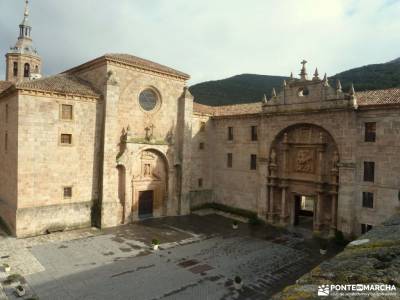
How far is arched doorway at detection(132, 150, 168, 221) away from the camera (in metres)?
26.0

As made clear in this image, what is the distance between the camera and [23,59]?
160 ft

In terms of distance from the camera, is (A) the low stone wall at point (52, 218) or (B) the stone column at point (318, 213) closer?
(A) the low stone wall at point (52, 218)

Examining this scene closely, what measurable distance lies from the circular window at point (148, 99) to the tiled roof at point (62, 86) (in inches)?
153

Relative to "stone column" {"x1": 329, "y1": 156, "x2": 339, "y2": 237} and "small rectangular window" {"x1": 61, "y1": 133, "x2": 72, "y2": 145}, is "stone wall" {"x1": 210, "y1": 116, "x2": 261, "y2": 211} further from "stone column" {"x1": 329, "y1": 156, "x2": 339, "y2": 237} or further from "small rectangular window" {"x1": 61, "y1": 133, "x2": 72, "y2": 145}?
"small rectangular window" {"x1": 61, "y1": 133, "x2": 72, "y2": 145}

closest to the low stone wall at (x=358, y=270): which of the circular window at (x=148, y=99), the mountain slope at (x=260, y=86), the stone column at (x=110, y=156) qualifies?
the stone column at (x=110, y=156)

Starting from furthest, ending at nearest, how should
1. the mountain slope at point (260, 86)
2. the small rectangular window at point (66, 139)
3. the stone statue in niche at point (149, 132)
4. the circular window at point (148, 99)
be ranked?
the mountain slope at point (260, 86), the circular window at point (148, 99), the stone statue in niche at point (149, 132), the small rectangular window at point (66, 139)

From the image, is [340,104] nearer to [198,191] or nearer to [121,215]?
[198,191]

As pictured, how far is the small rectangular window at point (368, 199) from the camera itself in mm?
20266

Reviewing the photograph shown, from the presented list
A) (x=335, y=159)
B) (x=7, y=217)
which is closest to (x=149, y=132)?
(x=7, y=217)

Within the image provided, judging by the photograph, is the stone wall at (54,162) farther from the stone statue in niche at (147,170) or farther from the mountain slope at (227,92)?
the mountain slope at (227,92)

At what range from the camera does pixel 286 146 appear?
25.2m

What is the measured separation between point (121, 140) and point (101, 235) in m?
7.67

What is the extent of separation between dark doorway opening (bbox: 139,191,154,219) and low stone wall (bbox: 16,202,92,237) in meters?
4.51

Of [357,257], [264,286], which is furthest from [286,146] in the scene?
[357,257]
